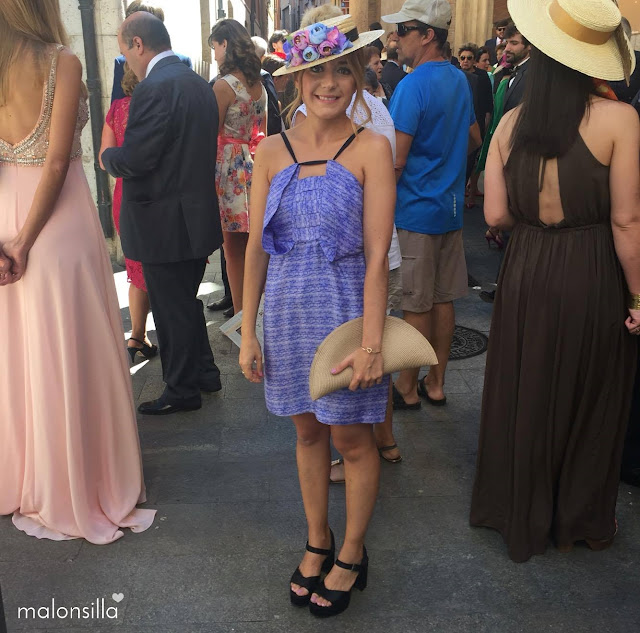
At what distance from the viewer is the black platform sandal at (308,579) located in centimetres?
284

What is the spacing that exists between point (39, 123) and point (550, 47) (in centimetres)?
198

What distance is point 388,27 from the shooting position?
21.8 metres

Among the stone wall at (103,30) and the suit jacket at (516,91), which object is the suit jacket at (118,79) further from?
the suit jacket at (516,91)

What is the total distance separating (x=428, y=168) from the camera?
4.20 m

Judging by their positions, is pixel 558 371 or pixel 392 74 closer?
pixel 558 371

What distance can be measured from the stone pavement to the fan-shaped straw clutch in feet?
3.03

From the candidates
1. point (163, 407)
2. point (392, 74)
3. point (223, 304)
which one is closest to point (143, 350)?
point (163, 407)

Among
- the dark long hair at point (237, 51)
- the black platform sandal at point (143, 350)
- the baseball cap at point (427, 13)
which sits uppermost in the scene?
the baseball cap at point (427, 13)

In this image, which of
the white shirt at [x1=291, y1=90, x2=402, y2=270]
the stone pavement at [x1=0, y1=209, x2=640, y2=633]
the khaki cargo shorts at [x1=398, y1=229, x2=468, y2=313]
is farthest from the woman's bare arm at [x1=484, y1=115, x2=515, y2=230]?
the stone pavement at [x1=0, y1=209, x2=640, y2=633]

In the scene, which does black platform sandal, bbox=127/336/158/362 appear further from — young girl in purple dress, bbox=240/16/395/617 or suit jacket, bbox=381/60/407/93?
suit jacket, bbox=381/60/407/93

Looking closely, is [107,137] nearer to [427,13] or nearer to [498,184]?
[427,13]

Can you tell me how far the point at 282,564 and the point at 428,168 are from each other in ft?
7.38

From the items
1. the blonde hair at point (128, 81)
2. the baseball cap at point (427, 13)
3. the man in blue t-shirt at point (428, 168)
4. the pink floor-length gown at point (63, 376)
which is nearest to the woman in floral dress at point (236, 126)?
the blonde hair at point (128, 81)

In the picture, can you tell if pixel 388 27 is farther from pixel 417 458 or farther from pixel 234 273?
pixel 417 458
